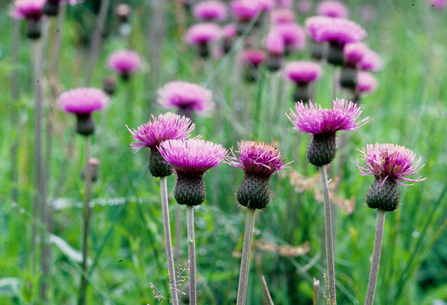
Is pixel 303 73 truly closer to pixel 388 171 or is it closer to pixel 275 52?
pixel 275 52

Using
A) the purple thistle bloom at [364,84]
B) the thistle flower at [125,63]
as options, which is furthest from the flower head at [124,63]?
the purple thistle bloom at [364,84]

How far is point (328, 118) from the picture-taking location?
128cm

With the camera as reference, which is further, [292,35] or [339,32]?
[292,35]

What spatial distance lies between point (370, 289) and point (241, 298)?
33cm

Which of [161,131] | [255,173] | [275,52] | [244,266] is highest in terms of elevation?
[275,52]


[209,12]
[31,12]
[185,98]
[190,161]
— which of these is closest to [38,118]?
[31,12]

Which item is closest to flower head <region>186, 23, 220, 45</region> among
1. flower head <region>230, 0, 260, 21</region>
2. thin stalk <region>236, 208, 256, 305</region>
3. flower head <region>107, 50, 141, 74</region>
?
flower head <region>230, 0, 260, 21</region>

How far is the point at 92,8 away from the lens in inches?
391

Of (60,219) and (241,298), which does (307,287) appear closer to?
(241,298)

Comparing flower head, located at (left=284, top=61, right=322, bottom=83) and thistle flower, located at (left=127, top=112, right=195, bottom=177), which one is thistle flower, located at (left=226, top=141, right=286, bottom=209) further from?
flower head, located at (left=284, top=61, right=322, bottom=83)

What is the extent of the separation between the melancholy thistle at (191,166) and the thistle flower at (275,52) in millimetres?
2155

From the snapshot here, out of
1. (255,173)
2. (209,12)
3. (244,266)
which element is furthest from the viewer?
(209,12)

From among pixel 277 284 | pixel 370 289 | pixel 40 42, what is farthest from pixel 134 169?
pixel 370 289

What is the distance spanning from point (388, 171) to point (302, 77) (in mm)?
1732
